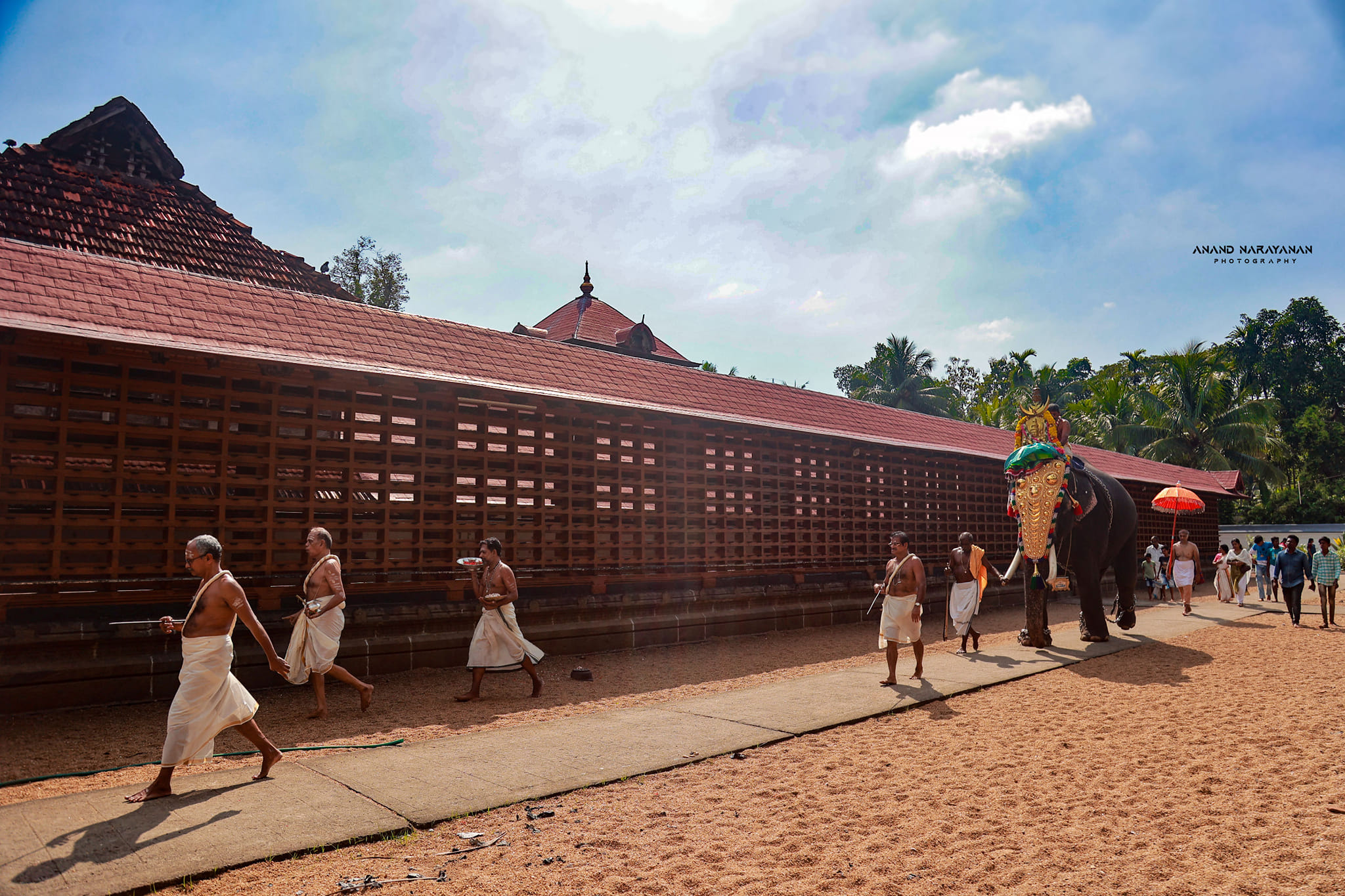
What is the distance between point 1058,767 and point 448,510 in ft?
21.3

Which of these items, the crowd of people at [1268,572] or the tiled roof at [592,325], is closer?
the crowd of people at [1268,572]

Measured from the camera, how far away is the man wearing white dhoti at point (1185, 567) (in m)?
15.2

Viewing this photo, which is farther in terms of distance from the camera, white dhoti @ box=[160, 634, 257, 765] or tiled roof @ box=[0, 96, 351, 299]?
tiled roof @ box=[0, 96, 351, 299]

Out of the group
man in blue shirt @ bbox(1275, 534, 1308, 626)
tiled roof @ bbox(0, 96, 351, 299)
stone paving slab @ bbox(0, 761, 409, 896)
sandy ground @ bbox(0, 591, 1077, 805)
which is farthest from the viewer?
man in blue shirt @ bbox(1275, 534, 1308, 626)

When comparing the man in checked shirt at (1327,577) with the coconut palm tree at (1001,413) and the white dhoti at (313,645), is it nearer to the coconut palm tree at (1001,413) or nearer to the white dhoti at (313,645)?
the white dhoti at (313,645)

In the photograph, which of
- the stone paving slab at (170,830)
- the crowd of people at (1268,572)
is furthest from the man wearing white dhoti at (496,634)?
the crowd of people at (1268,572)

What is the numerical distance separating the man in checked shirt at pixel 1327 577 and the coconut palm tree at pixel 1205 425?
65.3ft

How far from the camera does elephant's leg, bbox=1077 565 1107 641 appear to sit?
427 inches

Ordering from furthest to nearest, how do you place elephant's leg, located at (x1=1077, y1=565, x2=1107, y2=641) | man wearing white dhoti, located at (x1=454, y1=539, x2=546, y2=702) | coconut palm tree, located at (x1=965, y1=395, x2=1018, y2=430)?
coconut palm tree, located at (x1=965, y1=395, x2=1018, y2=430) < elephant's leg, located at (x1=1077, y1=565, x2=1107, y2=641) < man wearing white dhoti, located at (x1=454, y1=539, x2=546, y2=702)

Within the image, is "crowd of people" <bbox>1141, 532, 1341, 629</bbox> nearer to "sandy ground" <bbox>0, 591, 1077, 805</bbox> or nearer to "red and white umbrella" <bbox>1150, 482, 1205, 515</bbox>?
"red and white umbrella" <bbox>1150, 482, 1205, 515</bbox>

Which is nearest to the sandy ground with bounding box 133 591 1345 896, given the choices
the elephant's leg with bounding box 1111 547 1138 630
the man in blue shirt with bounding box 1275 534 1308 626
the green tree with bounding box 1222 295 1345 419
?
the elephant's leg with bounding box 1111 547 1138 630

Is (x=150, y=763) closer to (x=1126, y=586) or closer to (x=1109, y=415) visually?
(x=1126, y=586)

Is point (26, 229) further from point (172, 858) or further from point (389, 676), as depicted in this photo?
point (172, 858)

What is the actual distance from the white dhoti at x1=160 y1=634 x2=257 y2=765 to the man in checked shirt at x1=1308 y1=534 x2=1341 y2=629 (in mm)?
16282
